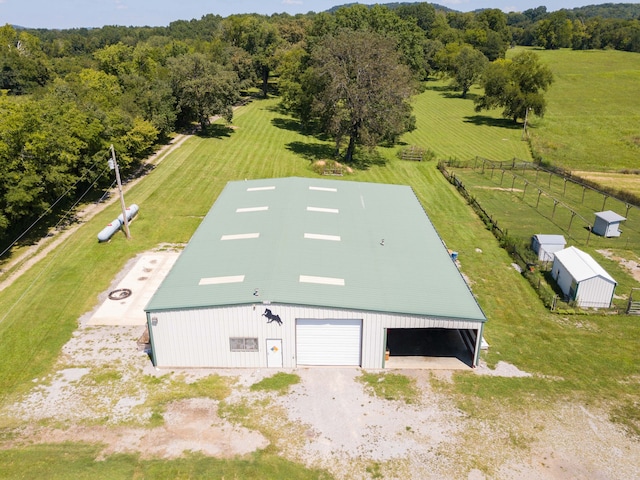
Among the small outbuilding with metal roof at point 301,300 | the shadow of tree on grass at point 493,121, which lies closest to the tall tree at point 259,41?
the shadow of tree on grass at point 493,121

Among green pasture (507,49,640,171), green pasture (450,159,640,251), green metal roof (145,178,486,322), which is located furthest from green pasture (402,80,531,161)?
green metal roof (145,178,486,322)

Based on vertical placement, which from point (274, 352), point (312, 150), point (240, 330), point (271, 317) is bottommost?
point (274, 352)

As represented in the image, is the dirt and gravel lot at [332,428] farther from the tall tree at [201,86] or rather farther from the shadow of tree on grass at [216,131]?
the shadow of tree on grass at [216,131]

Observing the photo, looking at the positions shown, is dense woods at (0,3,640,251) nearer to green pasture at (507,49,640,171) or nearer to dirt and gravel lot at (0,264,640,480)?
green pasture at (507,49,640,171)

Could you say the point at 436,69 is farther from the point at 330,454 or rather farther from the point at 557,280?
the point at 330,454

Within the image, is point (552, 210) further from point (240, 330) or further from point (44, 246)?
point (44, 246)

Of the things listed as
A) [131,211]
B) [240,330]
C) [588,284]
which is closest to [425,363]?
[240,330]
